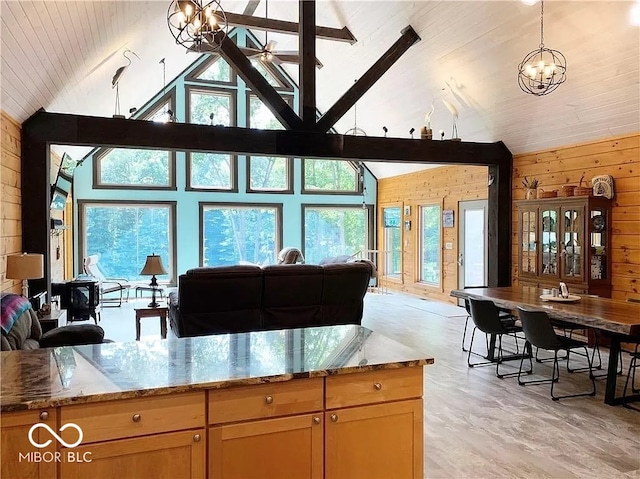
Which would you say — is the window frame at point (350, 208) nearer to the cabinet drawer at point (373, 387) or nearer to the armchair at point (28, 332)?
the armchair at point (28, 332)

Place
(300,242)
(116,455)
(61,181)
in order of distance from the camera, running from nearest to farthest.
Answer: (116,455), (61,181), (300,242)

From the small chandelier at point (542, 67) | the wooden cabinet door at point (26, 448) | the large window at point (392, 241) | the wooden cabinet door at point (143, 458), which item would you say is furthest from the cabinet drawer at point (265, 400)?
the large window at point (392, 241)

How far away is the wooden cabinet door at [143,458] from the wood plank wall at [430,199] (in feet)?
24.0

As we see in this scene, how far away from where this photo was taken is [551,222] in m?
6.29

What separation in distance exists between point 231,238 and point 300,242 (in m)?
1.60

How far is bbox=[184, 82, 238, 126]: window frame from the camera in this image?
397 inches

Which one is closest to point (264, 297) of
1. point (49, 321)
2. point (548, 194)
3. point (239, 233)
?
point (49, 321)

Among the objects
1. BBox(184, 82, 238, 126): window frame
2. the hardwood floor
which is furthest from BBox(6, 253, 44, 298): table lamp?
BBox(184, 82, 238, 126): window frame

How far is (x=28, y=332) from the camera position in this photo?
3.78 metres

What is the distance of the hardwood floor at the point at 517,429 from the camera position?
286 centimetres

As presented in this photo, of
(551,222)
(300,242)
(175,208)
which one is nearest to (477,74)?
(551,222)

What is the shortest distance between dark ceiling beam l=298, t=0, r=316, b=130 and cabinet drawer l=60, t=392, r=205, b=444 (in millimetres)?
4433

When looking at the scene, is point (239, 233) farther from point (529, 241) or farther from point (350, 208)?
point (529, 241)

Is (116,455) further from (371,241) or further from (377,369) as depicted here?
(371,241)
